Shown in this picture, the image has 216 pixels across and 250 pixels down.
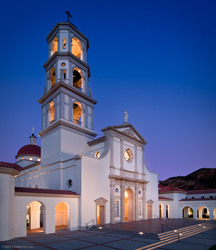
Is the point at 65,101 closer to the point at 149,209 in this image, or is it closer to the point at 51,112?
the point at 51,112

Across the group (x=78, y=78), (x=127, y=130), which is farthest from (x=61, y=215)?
(x=78, y=78)

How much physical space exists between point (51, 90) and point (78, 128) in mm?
6678

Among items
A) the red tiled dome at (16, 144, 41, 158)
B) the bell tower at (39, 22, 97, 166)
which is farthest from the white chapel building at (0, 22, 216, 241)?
the red tiled dome at (16, 144, 41, 158)

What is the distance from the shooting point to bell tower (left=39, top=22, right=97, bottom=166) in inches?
1198

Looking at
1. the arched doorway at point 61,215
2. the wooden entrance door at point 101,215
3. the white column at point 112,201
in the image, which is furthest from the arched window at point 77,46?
the wooden entrance door at point 101,215

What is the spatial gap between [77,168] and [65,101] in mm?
10294

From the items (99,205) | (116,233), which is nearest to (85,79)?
(99,205)

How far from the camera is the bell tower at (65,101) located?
30422mm

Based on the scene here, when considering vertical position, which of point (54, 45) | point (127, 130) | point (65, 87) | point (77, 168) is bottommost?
point (77, 168)

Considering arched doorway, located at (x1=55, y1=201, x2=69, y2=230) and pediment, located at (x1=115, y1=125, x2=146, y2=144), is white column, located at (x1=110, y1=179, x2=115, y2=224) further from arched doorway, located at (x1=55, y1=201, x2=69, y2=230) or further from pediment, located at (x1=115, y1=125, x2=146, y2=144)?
pediment, located at (x1=115, y1=125, x2=146, y2=144)

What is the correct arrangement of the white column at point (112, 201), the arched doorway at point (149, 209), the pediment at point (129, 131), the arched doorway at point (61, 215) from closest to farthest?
the arched doorway at point (61, 215)
the white column at point (112, 201)
the pediment at point (129, 131)
the arched doorway at point (149, 209)

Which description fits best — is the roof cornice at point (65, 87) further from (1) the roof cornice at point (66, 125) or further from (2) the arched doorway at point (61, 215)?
(2) the arched doorway at point (61, 215)

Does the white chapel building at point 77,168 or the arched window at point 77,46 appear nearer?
the white chapel building at point 77,168

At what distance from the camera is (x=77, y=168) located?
2534 centimetres
